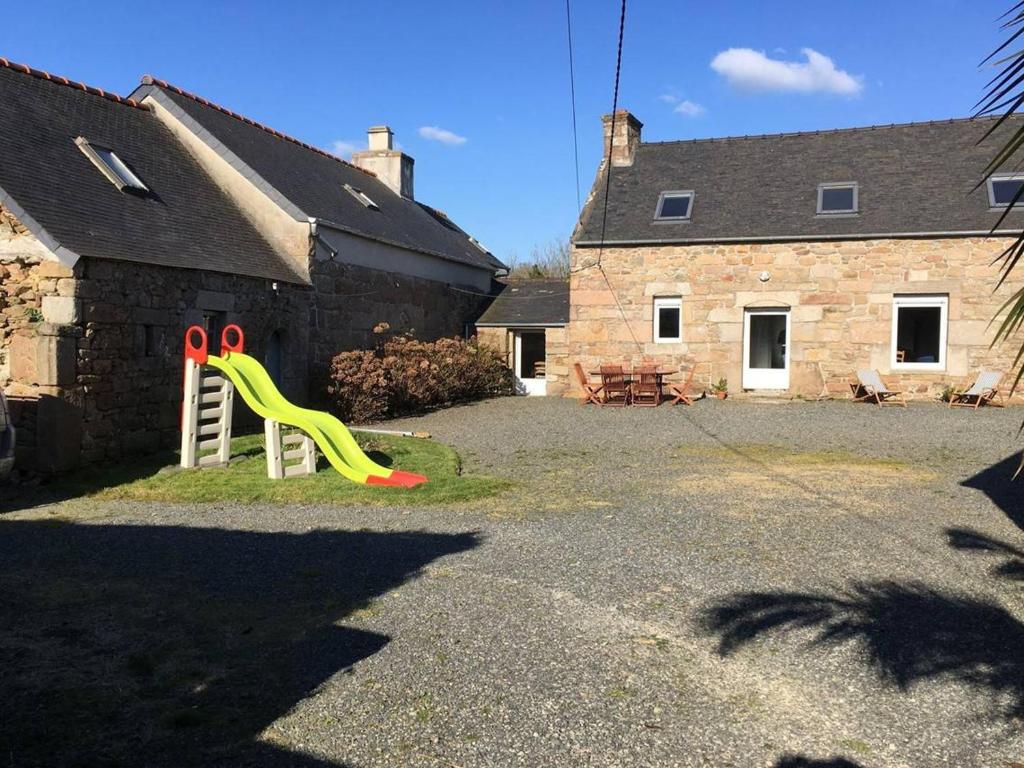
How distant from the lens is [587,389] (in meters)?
17.7

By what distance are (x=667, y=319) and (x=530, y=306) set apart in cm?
421

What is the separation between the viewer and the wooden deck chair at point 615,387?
56.5 feet

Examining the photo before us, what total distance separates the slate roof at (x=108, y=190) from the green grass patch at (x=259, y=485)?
256 centimetres

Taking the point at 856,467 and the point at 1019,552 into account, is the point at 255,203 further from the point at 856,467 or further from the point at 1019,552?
the point at 1019,552

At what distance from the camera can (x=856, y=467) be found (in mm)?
9891

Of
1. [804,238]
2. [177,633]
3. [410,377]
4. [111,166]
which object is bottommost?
[177,633]

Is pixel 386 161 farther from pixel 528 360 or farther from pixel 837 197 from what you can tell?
pixel 837 197

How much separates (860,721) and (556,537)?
11.1 feet

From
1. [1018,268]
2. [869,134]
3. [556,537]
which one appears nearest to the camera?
[556,537]

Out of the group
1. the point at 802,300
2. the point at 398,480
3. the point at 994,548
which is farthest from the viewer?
the point at 802,300

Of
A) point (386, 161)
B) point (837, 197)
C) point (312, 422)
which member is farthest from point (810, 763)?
point (386, 161)

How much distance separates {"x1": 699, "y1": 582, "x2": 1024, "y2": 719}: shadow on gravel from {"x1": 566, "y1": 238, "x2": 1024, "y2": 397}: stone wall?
12.7 metres

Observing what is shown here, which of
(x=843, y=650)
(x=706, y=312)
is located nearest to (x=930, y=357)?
(x=706, y=312)

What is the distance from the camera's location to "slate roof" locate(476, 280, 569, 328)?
66.6ft
